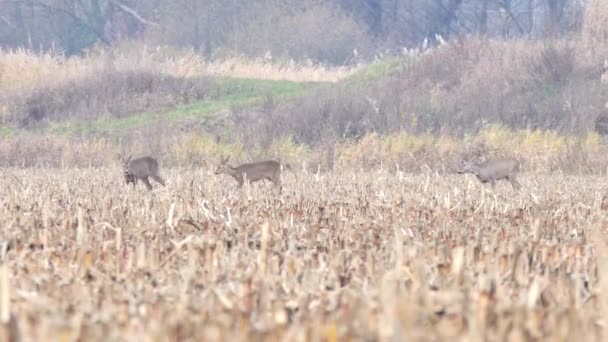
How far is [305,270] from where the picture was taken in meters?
6.38

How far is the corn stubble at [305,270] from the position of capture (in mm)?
4426

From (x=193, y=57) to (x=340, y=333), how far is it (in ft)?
124

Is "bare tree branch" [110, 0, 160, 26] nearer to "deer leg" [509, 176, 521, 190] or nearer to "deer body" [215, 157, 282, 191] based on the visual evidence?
"deer body" [215, 157, 282, 191]

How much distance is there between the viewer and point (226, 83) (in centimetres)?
3588

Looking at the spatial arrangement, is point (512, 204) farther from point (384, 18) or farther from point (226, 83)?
point (384, 18)


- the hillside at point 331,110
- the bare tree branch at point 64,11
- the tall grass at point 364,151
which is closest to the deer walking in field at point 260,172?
the hillside at point 331,110

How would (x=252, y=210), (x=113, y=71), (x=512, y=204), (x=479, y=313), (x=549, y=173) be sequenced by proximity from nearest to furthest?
(x=479, y=313)
(x=252, y=210)
(x=512, y=204)
(x=549, y=173)
(x=113, y=71)

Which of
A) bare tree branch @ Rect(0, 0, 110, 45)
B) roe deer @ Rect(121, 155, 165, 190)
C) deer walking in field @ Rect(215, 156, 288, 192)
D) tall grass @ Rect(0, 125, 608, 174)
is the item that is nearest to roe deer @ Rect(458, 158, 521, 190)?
deer walking in field @ Rect(215, 156, 288, 192)

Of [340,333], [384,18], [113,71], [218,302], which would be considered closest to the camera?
[340,333]

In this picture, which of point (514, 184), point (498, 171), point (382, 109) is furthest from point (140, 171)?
point (382, 109)

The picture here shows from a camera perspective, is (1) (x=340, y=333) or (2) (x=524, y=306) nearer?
(1) (x=340, y=333)

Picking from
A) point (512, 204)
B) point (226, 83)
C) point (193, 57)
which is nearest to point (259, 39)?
point (193, 57)

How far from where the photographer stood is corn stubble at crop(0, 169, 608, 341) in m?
4.43

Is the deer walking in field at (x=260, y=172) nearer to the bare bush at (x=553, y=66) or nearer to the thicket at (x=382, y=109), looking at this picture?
the thicket at (x=382, y=109)
